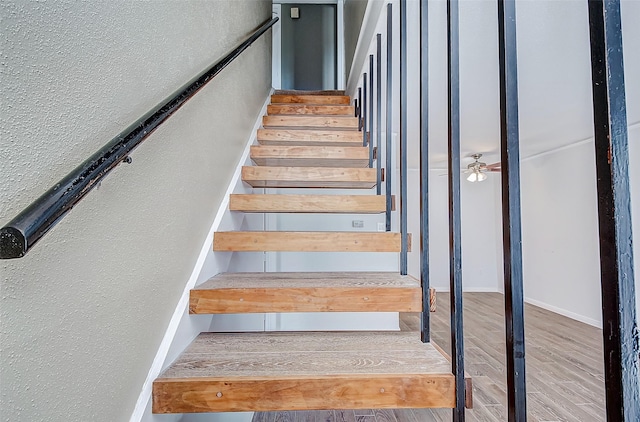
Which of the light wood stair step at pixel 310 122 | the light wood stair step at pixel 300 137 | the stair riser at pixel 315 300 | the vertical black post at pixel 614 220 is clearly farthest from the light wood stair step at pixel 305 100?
the vertical black post at pixel 614 220

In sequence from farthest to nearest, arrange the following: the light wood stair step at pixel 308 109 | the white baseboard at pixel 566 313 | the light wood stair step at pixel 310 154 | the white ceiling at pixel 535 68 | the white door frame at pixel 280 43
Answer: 1. the white door frame at pixel 280 43
2. the white baseboard at pixel 566 313
3. the light wood stair step at pixel 308 109
4. the light wood stair step at pixel 310 154
5. the white ceiling at pixel 535 68

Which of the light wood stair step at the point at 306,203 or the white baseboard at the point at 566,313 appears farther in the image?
the white baseboard at the point at 566,313

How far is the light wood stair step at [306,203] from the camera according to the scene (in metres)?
1.70

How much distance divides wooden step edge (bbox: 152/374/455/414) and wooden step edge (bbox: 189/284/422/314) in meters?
0.29

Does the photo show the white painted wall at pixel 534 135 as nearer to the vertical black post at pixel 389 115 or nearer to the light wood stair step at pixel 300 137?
the vertical black post at pixel 389 115

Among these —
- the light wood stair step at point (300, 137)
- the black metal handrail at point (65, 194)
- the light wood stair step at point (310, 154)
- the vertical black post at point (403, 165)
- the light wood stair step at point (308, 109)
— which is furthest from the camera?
the light wood stair step at point (308, 109)

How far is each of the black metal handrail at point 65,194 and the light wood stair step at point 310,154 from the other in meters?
1.33

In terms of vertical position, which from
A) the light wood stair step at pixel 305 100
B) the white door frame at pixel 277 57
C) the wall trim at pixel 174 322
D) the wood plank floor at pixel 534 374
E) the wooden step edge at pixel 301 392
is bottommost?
the wood plank floor at pixel 534 374

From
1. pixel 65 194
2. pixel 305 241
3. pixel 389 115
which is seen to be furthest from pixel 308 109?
pixel 65 194

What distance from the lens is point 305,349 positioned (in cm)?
109

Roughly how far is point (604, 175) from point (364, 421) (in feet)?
6.57

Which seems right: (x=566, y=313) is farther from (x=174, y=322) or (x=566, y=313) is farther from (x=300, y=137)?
(x=174, y=322)

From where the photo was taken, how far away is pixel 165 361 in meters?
0.96

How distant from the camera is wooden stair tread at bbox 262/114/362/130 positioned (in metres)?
2.77
